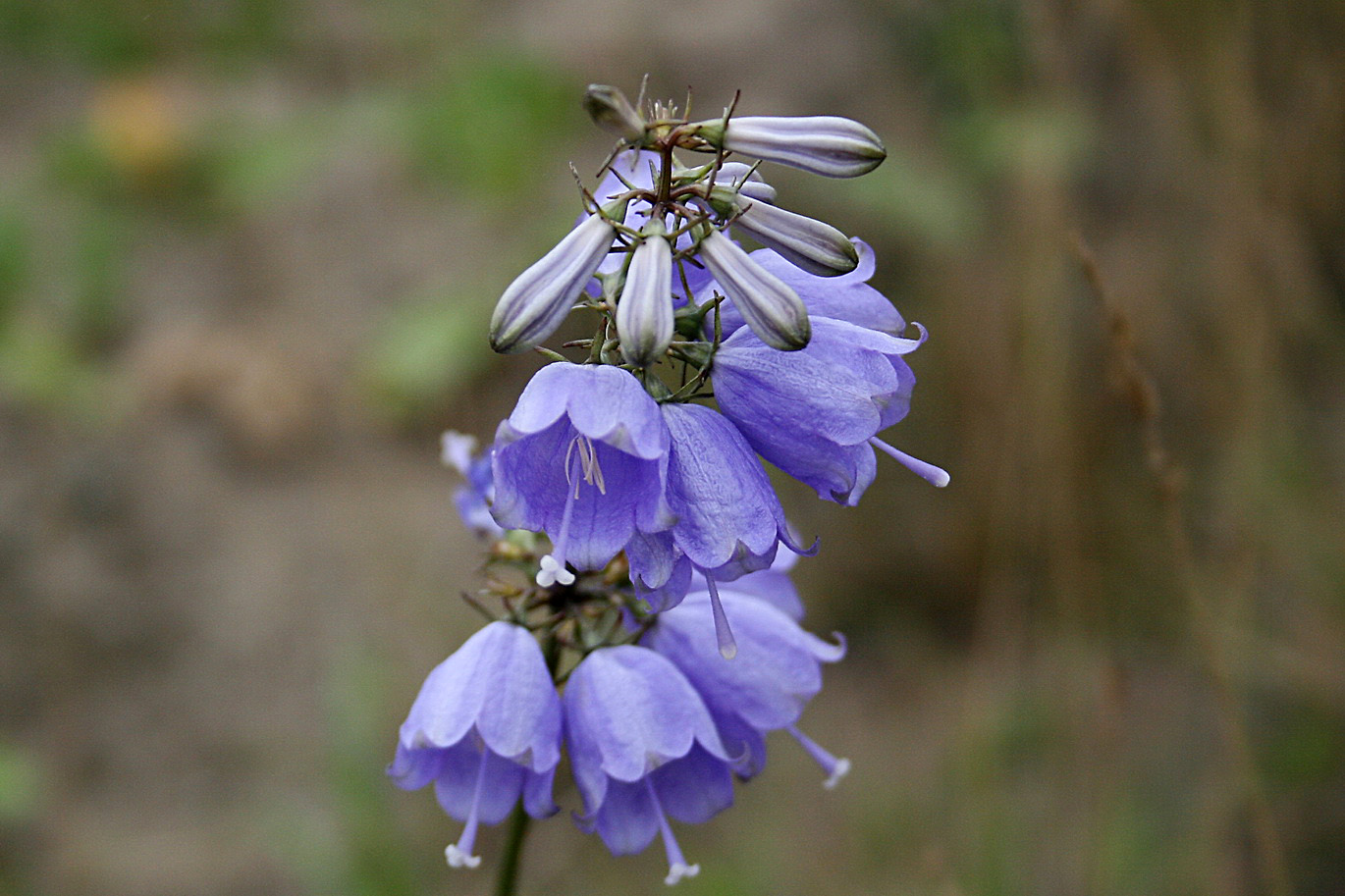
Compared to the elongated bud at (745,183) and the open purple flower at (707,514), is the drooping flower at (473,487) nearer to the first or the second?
the open purple flower at (707,514)

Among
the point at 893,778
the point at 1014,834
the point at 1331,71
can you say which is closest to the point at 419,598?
the point at 893,778

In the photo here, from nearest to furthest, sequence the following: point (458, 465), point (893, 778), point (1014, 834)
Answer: point (458, 465) → point (1014, 834) → point (893, 778)

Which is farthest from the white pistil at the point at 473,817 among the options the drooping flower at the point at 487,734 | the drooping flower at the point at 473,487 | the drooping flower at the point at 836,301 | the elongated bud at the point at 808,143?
the elongated bud at the point at 808,143

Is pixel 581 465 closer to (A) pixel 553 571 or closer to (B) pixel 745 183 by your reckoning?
(A) pixel 553 571

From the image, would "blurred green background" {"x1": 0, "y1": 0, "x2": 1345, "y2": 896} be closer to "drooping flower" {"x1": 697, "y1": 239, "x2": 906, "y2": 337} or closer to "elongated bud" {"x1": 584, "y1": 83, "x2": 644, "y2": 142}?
"drooping flower" {"x1": 697, "y1": 239, "x2": 906, "y2": 337}

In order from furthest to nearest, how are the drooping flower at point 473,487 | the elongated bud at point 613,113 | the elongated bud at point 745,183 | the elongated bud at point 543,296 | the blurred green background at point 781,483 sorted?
the blurred green background at point 781,483
the drooping flower at point 473,487
the elongated bud at point 745,183
the elongated bud at point 543,296
the elongated bud at point 613,113

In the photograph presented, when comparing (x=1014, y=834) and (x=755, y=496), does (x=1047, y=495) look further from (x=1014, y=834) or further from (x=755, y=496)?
(x=755, y=496)
